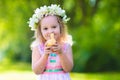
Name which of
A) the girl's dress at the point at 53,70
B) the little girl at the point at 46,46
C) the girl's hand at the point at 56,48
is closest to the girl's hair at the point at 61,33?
the little girl at the point at 46,46

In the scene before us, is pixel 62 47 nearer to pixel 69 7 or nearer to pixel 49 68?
pixel 49 68

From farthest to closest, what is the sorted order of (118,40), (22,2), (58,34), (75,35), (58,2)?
1. (75,35)
2. (118,40)
3. (22,2)
4. (58,2)
5. (58,34)

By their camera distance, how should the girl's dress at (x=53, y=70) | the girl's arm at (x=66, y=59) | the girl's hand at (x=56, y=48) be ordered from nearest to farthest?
the girl's hand at (x=56, y=48) < the girl's arm at (x=66, y=59) < the girl's dress at (x=53, y=70)

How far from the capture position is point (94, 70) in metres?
14.2

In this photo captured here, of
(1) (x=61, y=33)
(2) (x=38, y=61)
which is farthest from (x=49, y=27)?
(2) (x=38, y=61)

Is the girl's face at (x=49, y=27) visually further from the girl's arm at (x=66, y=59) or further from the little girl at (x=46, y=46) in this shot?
the girl's arm at (x=66, y=59)

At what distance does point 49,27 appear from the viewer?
4223mm

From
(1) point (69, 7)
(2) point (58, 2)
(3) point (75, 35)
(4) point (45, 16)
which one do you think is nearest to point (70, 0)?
(1) point (69, 7)

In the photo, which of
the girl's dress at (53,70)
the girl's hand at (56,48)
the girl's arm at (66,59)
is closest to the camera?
the girl's hand at (56,48)

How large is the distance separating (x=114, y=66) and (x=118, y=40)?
105 cm

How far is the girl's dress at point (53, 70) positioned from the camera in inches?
169

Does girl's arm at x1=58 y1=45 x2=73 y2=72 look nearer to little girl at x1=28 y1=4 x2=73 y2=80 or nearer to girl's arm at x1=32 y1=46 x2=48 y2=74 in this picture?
little girl at x1=28 y1=4 x2=73 y2=80

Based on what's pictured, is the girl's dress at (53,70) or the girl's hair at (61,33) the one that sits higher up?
the girl's hair at (61,33)

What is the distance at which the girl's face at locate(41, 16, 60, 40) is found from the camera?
4223 millimetres
